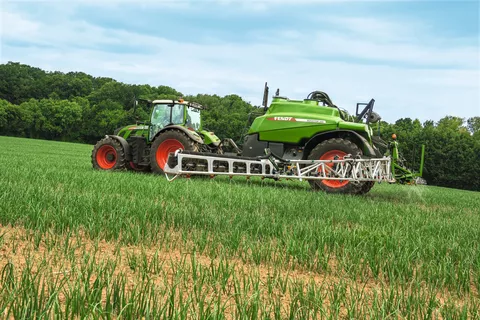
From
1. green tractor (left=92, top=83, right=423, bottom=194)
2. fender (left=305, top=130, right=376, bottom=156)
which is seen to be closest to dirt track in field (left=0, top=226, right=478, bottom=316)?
green tractor (left=92, top=83, right=423, bottom=194)

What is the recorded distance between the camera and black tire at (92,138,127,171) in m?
11.3

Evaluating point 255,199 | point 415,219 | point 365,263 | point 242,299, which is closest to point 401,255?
point 365,263

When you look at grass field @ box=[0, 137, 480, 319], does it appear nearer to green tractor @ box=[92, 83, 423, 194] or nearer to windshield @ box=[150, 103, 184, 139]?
green tractor @ box=[92, 83, 423, 194]

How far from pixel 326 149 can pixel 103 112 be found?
54171 millimetres

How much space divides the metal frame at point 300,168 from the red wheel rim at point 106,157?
2.84 m

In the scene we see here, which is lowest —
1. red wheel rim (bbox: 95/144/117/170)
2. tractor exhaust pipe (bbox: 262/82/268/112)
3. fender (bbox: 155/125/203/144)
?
red wheel rim (bbox: 95/144/117/170)

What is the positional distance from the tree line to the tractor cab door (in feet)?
7.03

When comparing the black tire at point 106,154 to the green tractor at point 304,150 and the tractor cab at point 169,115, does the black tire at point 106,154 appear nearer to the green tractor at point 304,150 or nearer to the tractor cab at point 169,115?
the tractor cab at point 169,115

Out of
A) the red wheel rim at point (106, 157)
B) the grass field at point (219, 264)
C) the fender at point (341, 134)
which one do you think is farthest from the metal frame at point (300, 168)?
the red wheel rim at point (106, 157)

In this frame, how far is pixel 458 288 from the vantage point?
9.00ft

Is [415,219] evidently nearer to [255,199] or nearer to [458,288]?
[255,199]

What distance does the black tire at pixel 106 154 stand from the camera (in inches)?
444

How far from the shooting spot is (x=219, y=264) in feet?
8.65

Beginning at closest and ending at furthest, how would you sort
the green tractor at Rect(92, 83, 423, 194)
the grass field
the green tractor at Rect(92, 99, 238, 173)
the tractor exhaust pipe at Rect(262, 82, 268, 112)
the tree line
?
the grass field, the green tractor at Rect(92, 83, 423, 194), the tractor exhaust pipe at Rect(262, 82, 268, 112), the green tractor at Rect(92, 99, 238, 173), the tree line
